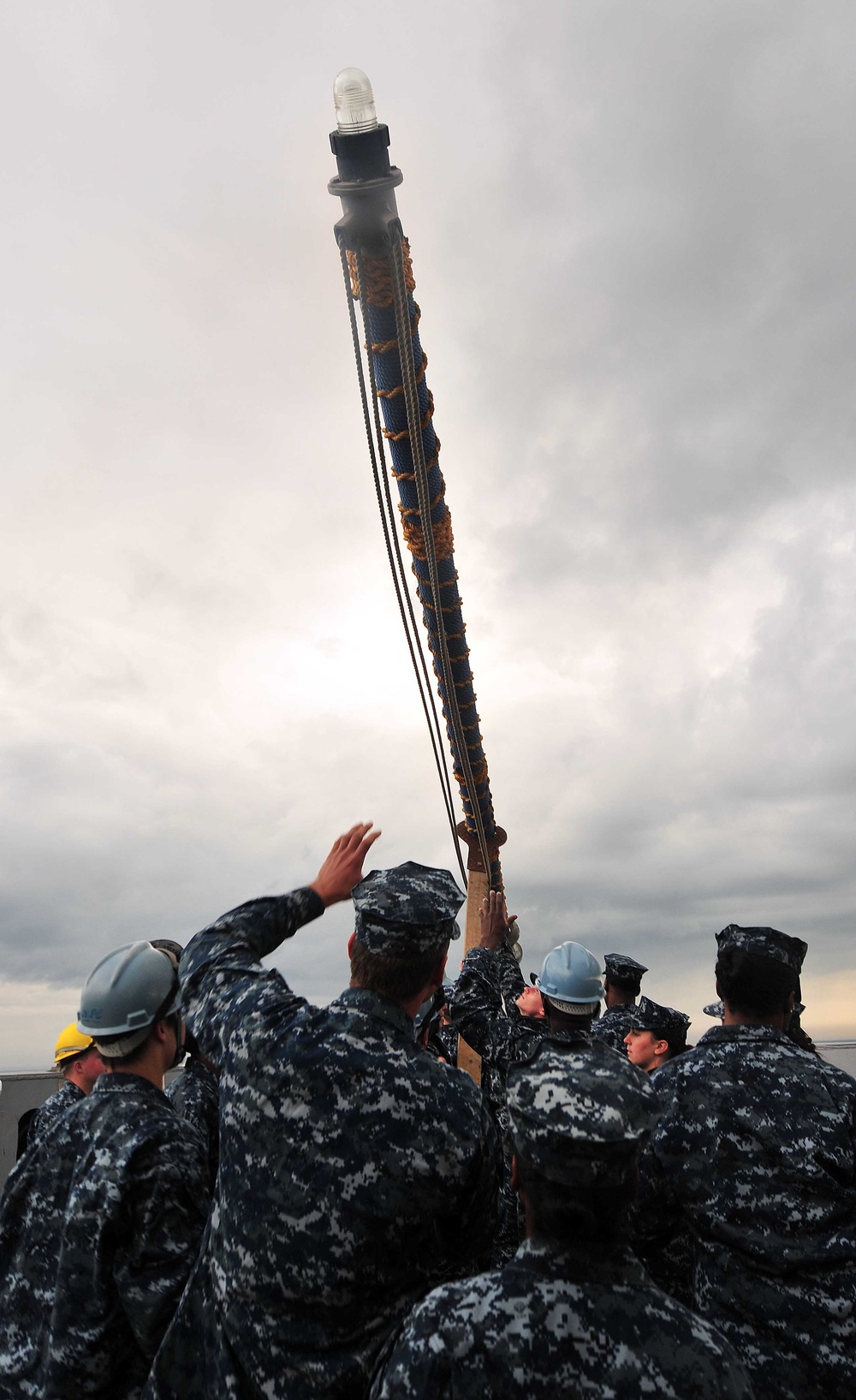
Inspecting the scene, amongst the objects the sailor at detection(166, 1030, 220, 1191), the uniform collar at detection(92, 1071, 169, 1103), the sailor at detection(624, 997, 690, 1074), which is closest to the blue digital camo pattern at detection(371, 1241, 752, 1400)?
the uniform collar at detection(92, 1071, 169, 1103)

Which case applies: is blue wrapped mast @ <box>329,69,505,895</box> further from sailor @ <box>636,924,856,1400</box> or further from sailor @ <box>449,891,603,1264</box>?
sailor @ <box>636,924,856,1400</box>

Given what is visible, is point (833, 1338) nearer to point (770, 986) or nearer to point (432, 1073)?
point (770, 986)

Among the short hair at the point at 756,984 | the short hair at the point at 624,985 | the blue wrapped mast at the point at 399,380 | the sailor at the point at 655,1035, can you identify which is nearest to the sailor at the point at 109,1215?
the short hair at the point at 756,984

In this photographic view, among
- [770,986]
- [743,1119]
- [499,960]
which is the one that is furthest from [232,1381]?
[499,960]

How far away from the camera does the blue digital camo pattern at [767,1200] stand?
275 cm

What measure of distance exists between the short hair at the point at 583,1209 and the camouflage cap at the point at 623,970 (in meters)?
4.28

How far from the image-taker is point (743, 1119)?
2982 mm

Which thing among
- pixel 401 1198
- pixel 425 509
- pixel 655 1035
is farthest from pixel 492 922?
pixel 425 509

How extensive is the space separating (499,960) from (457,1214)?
2.31m

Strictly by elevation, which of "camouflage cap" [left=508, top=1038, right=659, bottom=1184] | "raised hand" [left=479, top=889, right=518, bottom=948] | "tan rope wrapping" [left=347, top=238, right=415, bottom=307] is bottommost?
"camouflage cap" [left=508, top=1038, right=659, bottom=1184]

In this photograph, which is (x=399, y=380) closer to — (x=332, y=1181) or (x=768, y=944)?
(x=768, y=944)

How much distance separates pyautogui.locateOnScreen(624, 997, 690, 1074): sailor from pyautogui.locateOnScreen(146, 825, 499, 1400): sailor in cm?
275

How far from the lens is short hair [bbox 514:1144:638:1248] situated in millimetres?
1736

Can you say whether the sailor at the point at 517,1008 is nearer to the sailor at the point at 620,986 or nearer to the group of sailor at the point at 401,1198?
the group of sailor at the point at 401,1198
